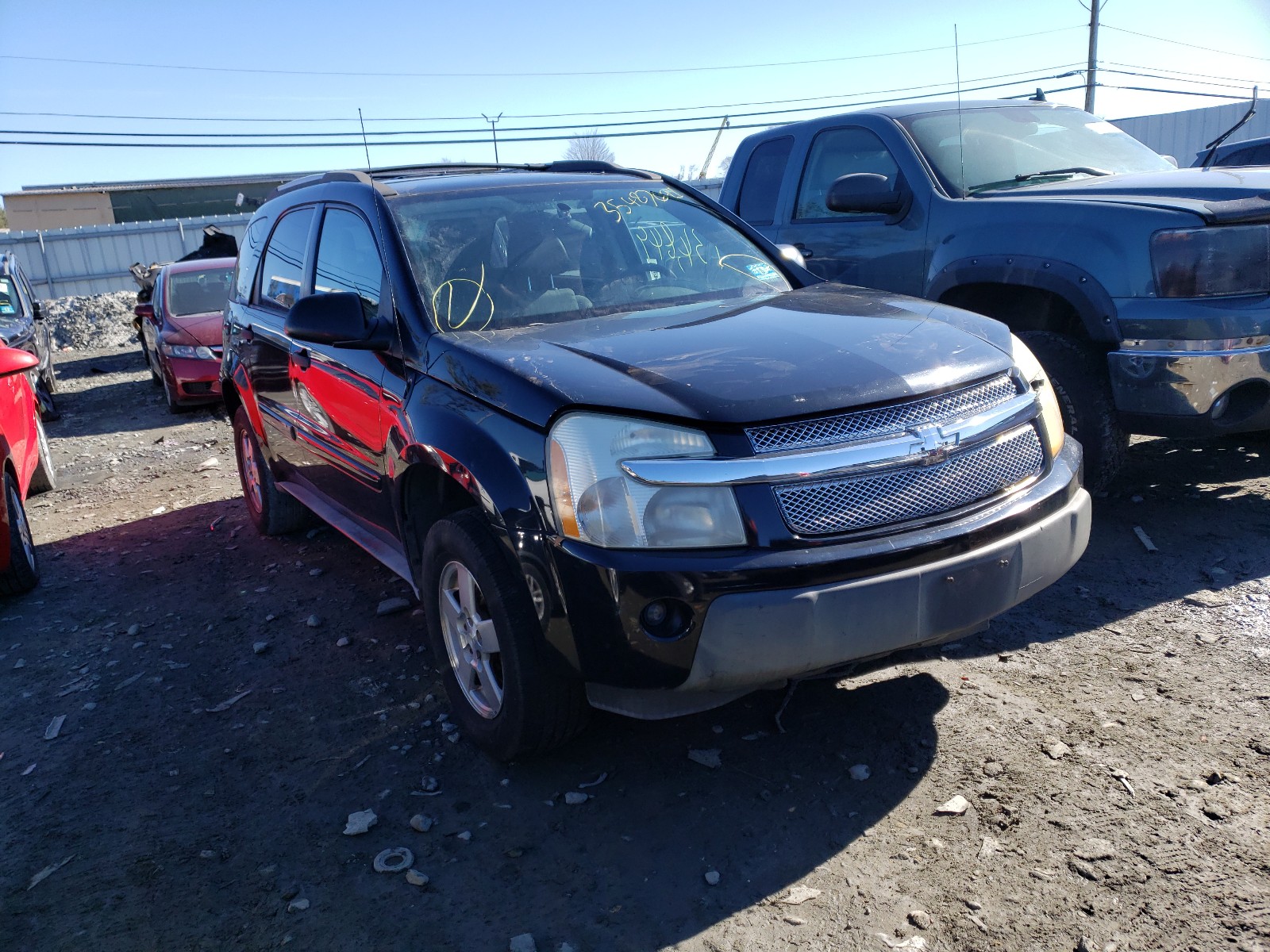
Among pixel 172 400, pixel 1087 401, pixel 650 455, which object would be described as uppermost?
pixel 650 455

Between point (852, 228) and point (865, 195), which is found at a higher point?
point (865, 195)

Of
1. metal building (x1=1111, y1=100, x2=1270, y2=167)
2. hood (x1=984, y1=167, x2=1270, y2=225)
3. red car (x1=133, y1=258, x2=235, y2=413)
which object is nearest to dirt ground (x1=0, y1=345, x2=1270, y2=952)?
hood (x1=984, y1=167, x2=1270, y2=225)

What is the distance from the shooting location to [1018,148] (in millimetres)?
5586

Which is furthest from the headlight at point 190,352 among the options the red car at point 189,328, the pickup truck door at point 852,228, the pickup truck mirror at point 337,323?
the pickup truck mirror at point 337,323

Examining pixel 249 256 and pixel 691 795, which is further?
pixel 249 256

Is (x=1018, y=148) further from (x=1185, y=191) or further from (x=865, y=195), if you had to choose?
(x=1185, y=191)

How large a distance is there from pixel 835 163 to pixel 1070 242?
1878 millimetres

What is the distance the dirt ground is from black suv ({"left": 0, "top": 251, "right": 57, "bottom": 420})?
786 cm

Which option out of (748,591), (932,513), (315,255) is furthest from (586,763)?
(315,255)

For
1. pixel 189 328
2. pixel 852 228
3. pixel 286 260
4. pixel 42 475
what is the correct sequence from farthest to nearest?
pixel 189 328
pixel 42 475
pixel 852 228
pixel 286 260

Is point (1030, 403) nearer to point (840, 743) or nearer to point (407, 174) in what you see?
point (840, 743)

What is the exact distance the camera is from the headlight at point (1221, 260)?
4.23 metres

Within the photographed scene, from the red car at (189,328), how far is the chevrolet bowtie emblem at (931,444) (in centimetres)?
877

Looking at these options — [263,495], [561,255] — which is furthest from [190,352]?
[561,255]
